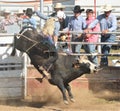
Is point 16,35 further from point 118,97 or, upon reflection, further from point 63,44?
point 118,97

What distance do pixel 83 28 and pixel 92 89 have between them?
151 centimetres

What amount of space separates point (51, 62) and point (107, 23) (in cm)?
191

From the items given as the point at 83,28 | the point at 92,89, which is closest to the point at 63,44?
the point at 83,28

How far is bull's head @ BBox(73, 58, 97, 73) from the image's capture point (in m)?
9.98

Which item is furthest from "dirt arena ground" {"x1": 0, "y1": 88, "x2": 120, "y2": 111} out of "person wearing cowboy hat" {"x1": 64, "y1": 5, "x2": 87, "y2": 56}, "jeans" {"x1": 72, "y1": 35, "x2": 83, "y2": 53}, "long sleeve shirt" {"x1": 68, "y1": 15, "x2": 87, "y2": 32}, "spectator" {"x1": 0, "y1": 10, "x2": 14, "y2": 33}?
"spectator" {"x1": 0, "y1": 10, "x2": 14, "y2": 33}

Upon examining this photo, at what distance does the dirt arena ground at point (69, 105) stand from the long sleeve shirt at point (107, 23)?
159 cm

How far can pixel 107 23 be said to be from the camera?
11.1 metres

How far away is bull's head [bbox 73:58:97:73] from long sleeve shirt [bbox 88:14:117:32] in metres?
1.26

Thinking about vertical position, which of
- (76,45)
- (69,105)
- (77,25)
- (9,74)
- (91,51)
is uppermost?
(77,25)

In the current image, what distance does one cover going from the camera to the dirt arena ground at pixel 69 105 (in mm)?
9812

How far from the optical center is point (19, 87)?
1141 centimetres

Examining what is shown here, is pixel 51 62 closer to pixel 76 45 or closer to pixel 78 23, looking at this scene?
pixel 76 45

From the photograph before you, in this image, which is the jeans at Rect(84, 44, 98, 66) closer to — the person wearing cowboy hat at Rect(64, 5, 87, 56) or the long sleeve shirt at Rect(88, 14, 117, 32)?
the person wearing cowboy hat at Rect(64, 5, 87, 56)

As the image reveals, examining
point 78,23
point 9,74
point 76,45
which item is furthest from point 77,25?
point 9,74
